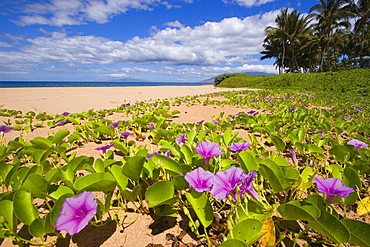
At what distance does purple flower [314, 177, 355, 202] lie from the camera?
93cm

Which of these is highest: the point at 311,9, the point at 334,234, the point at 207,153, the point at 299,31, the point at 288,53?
the point at 311,9

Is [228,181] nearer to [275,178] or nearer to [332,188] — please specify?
[275,178]

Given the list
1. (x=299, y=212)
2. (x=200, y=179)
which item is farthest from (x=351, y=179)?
(x=200, y=179)

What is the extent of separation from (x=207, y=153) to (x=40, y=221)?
89 cm

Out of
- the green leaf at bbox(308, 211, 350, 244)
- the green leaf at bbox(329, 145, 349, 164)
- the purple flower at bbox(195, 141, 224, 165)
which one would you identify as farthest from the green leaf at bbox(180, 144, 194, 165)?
the green leaf at bbox(329, 145, 349, 164)

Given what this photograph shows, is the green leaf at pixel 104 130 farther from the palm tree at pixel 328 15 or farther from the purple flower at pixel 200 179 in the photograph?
the palm tree at pixel 328 15

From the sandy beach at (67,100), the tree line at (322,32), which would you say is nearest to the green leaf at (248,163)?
the sandy beach at (67,100)

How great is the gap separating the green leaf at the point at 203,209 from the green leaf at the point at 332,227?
41cm

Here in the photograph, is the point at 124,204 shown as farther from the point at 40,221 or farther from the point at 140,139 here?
the point at 140,139

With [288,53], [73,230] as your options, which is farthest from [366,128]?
[288,53]

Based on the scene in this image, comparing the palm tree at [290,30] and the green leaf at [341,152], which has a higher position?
the palm tree at [290,30]

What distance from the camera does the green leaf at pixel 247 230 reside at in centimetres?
79

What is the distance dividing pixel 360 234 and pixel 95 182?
1137 millimetres

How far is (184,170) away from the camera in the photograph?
4.16ft
